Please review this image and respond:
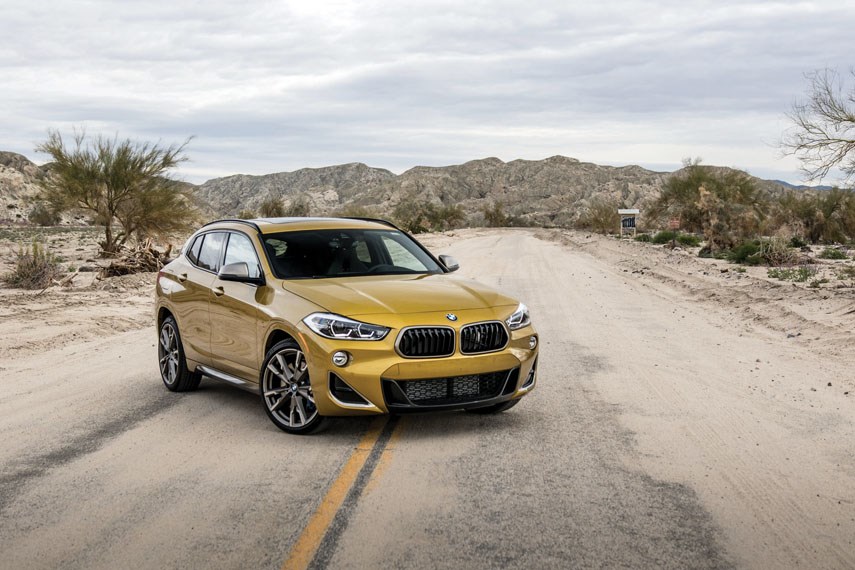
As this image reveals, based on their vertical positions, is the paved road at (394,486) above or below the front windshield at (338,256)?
below

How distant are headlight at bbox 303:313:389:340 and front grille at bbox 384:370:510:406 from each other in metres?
0.37

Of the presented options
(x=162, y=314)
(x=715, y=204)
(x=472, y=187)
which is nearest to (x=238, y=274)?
(x=162, y=314)

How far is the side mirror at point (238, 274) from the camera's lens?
793 cm

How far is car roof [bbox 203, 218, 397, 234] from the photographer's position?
8719 mm

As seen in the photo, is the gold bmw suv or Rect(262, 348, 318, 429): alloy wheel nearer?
the gold bmw suv

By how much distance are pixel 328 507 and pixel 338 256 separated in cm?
335

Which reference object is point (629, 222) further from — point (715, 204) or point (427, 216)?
point (427, 216)

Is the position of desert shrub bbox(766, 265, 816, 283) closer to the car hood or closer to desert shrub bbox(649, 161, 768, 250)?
desert shrub bbox(649, 161, 768, 250)

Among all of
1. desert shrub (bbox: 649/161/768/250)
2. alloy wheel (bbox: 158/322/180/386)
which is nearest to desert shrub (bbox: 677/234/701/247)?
desert shrub (bbox: 649/161/768/250)

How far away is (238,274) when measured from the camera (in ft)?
26.0

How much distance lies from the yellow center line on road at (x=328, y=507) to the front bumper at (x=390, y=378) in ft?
1.13

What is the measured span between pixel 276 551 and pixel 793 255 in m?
27.2

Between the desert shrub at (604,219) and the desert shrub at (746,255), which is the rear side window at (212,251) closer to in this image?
the desert shrub at (746,255)

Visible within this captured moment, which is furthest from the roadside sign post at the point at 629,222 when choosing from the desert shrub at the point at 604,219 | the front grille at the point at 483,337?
the front grille at the point at 483,337
